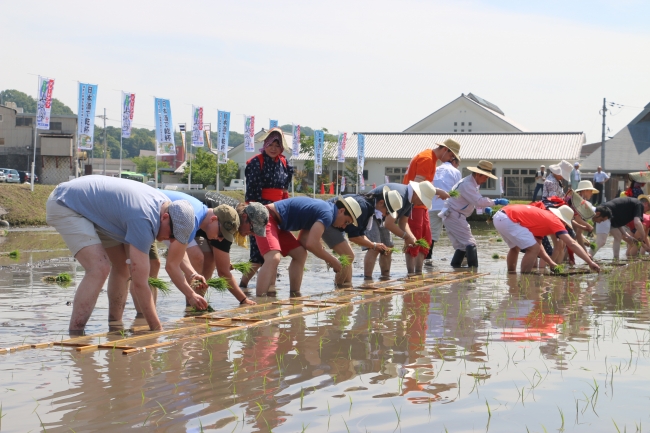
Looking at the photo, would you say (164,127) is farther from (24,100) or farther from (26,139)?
(24,100)

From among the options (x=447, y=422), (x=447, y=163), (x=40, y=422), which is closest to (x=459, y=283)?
(x=447, y=163)

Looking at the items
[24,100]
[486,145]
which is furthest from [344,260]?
[24,100]

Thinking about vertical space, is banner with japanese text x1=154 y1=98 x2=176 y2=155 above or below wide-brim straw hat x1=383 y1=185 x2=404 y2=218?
above

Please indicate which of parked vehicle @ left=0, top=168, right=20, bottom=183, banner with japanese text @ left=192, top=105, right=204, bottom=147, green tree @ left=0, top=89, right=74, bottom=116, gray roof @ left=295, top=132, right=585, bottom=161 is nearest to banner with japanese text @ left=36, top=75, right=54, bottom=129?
banner with japanese text @ left=192, top=105, right=204, bottom=147

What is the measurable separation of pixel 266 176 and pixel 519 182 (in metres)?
43.8

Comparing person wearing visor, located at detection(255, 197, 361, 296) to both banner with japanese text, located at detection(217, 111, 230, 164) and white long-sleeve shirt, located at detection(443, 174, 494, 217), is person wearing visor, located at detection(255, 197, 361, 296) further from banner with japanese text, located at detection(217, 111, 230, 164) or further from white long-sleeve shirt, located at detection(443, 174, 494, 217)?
banner with japanese text, located at detection(217, 111, 230, 164)

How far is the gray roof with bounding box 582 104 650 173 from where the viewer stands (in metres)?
45.6

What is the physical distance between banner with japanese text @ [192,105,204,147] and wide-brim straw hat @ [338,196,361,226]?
97.9 feet

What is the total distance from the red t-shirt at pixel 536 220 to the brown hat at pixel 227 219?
5.66 meters

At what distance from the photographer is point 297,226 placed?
881cm

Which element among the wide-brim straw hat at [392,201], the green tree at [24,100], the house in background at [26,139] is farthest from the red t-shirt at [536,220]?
the green tree at [24,100]

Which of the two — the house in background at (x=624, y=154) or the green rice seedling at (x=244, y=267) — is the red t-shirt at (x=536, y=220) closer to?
the green rice seedling at (x=244, y=267)

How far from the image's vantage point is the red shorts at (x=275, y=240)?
27.6 ft

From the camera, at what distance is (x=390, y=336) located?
20.8 feet
